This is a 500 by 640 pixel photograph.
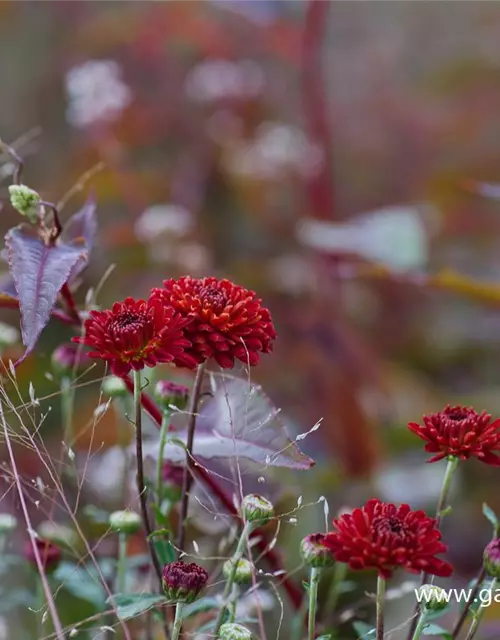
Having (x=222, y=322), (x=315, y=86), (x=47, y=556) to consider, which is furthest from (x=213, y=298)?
(x=315, y=86)

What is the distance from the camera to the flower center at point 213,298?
0.22 m

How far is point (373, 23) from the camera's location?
1193 mm

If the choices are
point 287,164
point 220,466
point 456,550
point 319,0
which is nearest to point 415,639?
point 220,466

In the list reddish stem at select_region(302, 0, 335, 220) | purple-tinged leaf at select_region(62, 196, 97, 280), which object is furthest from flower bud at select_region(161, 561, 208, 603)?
reddish stem at select_region(302, 0, 335, 220)

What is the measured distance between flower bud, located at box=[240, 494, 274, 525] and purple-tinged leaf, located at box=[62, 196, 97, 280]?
11 centimetres

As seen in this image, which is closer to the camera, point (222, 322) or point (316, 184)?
point (222, 322)

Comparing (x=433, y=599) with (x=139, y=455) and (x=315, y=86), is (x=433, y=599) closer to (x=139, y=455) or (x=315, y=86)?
(x=139, y=455)

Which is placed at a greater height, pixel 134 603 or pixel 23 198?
pixel 23 198

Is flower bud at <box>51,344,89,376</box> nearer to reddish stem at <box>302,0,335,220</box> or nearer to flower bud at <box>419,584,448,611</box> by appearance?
flower bud at <box>419,584,448,611</box>

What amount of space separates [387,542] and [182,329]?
0.08m

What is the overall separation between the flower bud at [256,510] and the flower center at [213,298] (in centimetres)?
5

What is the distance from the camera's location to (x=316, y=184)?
2.12 feet

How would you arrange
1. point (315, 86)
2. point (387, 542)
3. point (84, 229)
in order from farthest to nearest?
point (315, 86) → point (84, 229) → point (387, 542)

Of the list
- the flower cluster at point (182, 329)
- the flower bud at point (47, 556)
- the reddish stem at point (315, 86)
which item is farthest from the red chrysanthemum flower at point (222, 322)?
the reddish stem at point (315, 86)
